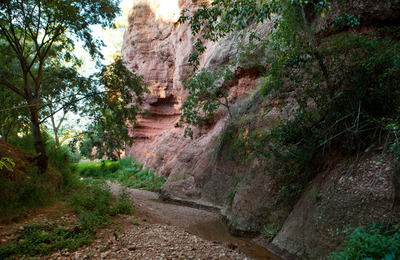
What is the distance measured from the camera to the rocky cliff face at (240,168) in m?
4.09

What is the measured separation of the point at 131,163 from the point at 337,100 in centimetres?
1907

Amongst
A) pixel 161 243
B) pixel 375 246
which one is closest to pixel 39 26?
pixel 161 243

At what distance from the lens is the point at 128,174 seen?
1919 cm

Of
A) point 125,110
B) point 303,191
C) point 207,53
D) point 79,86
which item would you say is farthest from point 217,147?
point 207,53

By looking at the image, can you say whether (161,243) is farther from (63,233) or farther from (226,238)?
(63,233)

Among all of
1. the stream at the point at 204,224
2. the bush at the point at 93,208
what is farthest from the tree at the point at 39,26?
the stream at the point at 204,224

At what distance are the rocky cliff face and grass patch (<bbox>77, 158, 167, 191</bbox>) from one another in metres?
0.86

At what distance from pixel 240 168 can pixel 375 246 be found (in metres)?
6.08

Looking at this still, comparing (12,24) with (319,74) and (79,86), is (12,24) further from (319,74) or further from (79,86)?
(319,74)

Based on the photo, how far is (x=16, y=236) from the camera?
4594 millimetres

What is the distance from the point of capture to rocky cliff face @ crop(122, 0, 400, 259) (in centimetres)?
409

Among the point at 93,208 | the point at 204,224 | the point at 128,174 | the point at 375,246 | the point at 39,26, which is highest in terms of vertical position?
the point at 39,26

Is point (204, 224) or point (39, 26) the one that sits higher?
point (39, 26)

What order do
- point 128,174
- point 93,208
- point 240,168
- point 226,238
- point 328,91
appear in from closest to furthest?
point 328,91, point 226,238, point 93,208, point 240,168, point 128,174
